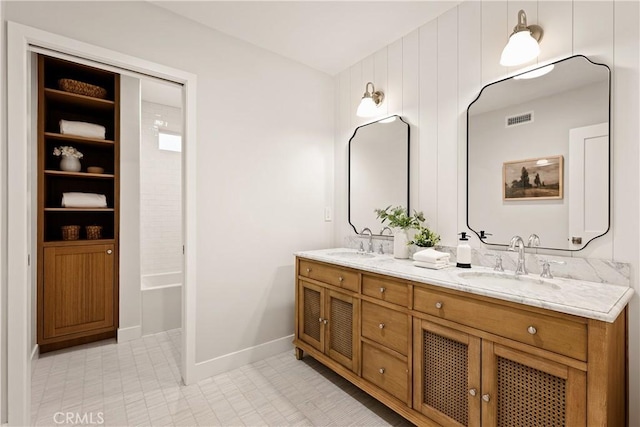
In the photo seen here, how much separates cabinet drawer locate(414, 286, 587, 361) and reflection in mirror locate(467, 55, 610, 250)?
62cm

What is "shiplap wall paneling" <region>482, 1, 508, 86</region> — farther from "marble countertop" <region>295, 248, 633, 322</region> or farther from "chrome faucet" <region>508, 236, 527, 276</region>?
"marble countertop" <region>295, 248, 633, 322</region>

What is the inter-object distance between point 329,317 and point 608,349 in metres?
1.52

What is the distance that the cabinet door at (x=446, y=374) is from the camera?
4.60 ft

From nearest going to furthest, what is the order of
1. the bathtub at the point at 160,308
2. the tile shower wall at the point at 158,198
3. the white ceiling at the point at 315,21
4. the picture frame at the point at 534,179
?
the picture frame at the point at 534,179, the white ceiling at the point at 315,21, the bathtub at the point at 160,308, the tile shower wall at the point at 158,198

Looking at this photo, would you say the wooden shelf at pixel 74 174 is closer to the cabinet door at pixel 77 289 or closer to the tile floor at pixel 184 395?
the cabinet door at pixel 77 289

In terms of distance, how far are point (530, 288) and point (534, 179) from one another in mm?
666

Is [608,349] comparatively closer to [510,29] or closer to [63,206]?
[510,29]

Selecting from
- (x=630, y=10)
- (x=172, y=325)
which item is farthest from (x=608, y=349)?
(x=172, y=325)

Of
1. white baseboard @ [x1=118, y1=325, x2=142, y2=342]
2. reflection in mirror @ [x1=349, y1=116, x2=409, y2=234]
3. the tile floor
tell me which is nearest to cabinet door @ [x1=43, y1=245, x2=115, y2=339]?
white baseboard @ [x1=118, y1=325, x2=142, y2=342]

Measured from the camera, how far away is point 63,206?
2.78m

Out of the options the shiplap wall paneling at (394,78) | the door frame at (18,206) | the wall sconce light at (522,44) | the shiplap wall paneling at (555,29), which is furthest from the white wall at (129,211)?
the shiplap wall paneling at (555,29)

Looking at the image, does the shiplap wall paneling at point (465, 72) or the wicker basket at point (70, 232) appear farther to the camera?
the wicker basket at point (70, 232)

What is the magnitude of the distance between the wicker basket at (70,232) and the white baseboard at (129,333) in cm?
96

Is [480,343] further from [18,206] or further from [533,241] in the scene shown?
[18,206]
